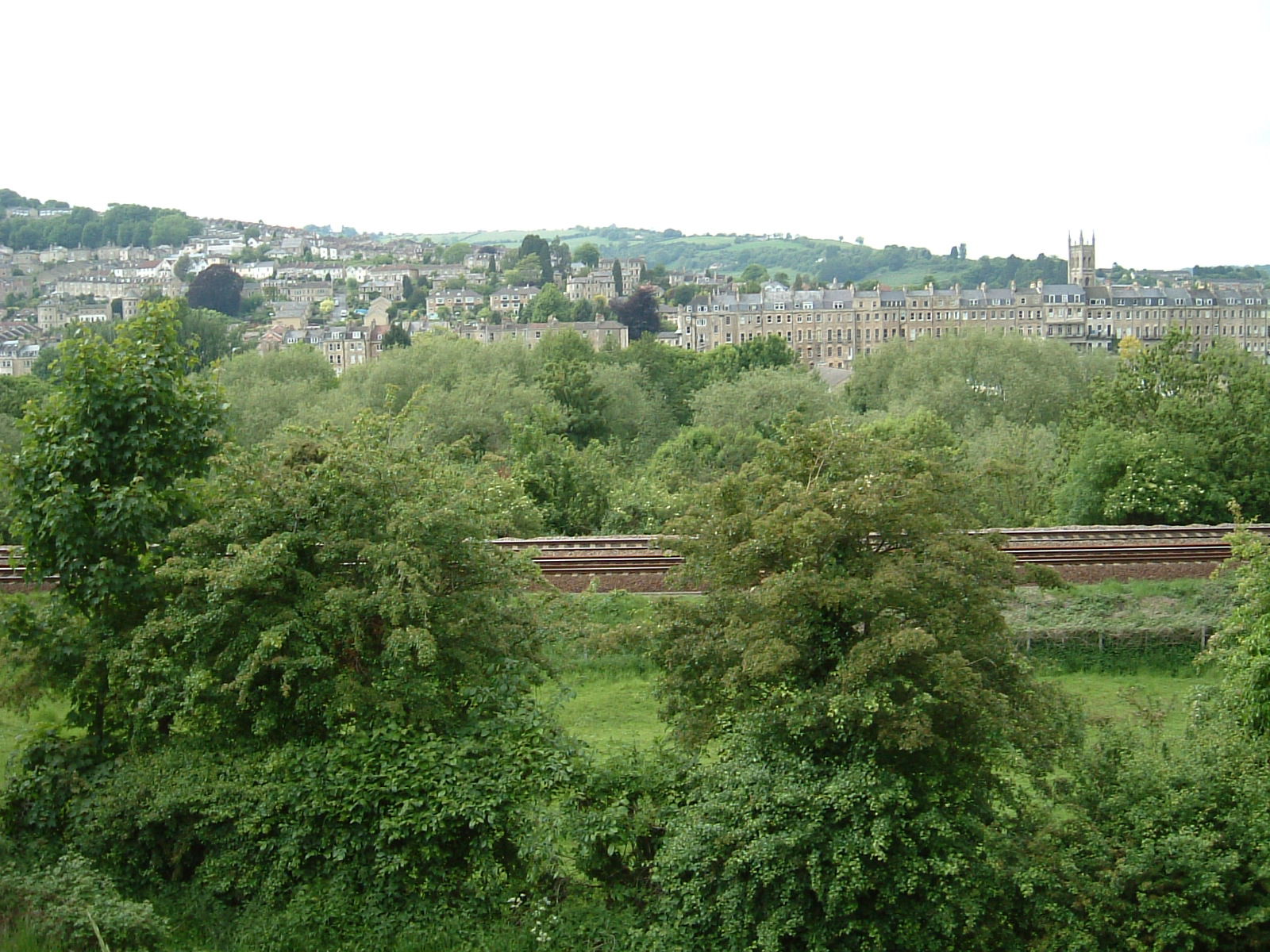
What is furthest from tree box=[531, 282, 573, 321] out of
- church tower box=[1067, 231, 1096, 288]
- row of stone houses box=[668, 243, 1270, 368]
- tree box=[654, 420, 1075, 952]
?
tree box=[654, 420, 1075, 952]

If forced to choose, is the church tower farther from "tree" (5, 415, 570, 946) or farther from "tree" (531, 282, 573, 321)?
"tree" (5, 415, 570, 946)

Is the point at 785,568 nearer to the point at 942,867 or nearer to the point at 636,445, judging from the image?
the point at 942,867

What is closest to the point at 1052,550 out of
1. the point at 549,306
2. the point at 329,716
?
the point at 329,716

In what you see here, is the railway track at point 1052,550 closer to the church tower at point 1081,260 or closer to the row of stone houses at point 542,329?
the row of stone houses at point 542,329

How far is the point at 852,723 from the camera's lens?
10297mm

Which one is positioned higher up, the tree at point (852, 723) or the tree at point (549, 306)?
the tree at point (549, 306)

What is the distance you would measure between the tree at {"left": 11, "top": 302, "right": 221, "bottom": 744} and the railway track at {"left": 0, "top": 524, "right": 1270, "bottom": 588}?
7510 mm

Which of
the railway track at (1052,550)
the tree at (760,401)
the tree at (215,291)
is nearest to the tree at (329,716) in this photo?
the railway track at (1052,550)

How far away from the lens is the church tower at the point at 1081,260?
17538cm

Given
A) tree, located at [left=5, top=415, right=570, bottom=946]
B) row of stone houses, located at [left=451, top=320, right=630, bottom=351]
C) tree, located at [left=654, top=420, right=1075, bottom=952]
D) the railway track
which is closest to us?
tree, located at [left=654, top=420, right=1075, bottom=952]

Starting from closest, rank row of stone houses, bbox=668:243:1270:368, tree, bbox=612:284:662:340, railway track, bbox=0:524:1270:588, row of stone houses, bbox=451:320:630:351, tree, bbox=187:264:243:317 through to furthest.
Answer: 1. railway track, bbox=0:524:1270:588
2. row of stone houses, bbox=451:320:630:351
3. tree, bbox=612:284:662:340
4. row of stone houses, bbox=668:243:1270:368
5. tree, bbox=187:264:243:317

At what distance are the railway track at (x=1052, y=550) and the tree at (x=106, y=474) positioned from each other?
296 inches

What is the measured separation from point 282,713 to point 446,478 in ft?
9.52

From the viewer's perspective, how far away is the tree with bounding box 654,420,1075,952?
9.84 m
